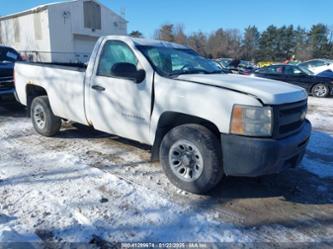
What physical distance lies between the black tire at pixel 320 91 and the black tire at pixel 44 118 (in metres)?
11.6

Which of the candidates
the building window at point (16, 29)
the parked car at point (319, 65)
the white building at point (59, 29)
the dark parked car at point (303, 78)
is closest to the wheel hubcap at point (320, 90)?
the dark parked car at point (303, 78)

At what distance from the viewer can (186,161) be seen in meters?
3.89

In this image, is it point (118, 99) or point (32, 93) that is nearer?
point (118, 99)

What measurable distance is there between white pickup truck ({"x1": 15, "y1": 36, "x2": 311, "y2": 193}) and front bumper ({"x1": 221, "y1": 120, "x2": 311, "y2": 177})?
10mm

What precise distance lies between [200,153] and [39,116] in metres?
3.72

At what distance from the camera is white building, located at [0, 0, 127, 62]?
32469mm

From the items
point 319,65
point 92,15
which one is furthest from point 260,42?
point 319,65

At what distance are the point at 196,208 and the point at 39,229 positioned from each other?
5.32 feet

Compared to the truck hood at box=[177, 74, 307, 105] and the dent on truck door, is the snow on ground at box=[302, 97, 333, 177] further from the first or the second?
the dent on truck door

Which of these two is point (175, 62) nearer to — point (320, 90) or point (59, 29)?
point (320, 90)

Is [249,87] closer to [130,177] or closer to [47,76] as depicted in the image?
[130,177]

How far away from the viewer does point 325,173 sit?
15.5 ft

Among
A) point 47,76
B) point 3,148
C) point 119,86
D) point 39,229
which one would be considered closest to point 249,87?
point 119,86

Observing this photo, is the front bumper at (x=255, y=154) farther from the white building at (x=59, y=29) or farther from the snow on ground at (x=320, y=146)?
the white building at (x=59, y=29)
